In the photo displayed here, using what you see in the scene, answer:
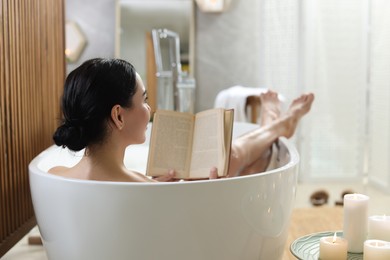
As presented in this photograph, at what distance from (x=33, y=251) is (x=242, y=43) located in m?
3.08

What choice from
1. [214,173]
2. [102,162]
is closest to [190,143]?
[214,173]

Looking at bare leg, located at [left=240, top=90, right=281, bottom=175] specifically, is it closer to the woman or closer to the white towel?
the white towel

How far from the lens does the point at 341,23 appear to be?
4.77m

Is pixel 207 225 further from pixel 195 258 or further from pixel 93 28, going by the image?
pixel 93 28

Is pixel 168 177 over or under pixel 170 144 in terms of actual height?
under

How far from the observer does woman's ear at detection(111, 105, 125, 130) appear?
1647 mm

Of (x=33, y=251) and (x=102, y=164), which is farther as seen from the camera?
(x=33, y=251)

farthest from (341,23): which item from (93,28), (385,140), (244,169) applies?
(244,169)

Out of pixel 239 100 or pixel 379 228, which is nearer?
pixel 379 228

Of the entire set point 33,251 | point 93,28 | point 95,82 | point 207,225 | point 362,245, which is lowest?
point 33,251

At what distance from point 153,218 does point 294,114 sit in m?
1.79

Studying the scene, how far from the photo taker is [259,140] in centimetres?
280

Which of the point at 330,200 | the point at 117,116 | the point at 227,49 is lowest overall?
the point at 330,200

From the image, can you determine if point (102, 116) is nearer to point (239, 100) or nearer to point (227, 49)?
point (239, 100)
